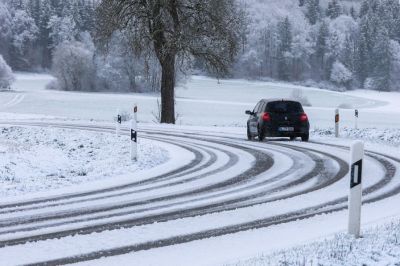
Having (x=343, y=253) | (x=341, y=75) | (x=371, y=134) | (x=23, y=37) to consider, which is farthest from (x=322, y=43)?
(x=343, y=253)

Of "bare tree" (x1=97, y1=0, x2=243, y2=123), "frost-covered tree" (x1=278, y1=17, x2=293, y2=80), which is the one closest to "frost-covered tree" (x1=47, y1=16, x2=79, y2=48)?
"frost-covered tree" (x1=278, y1=17, x2=293, y2=80)

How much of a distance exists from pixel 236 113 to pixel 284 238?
56.7 m

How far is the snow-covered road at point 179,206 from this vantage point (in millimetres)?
6039

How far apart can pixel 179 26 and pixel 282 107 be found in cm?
851

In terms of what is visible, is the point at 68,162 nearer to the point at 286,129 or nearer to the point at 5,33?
the point at 286,129

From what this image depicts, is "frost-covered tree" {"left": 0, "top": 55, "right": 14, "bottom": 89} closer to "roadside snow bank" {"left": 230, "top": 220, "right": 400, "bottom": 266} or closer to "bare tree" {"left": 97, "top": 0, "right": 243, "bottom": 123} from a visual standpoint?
"bare tree" {"left": 97, "top": 0, "right": 243, "bottom": 123}

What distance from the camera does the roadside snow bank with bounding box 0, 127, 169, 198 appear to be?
10.5m

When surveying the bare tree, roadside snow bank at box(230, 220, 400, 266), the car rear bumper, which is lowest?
the car rear bumper

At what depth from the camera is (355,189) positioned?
20.0 ft

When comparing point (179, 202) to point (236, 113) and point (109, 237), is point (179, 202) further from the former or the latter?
point (236, 113)

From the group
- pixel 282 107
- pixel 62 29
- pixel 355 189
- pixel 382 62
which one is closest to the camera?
pixel 355 189

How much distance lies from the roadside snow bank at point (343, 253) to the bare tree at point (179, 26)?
2071 cm

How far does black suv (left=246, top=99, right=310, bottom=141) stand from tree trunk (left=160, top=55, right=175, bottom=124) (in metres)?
8.36

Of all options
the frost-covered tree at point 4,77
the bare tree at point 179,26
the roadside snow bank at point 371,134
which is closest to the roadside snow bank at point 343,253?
the roadside snow bank at point 371,134
